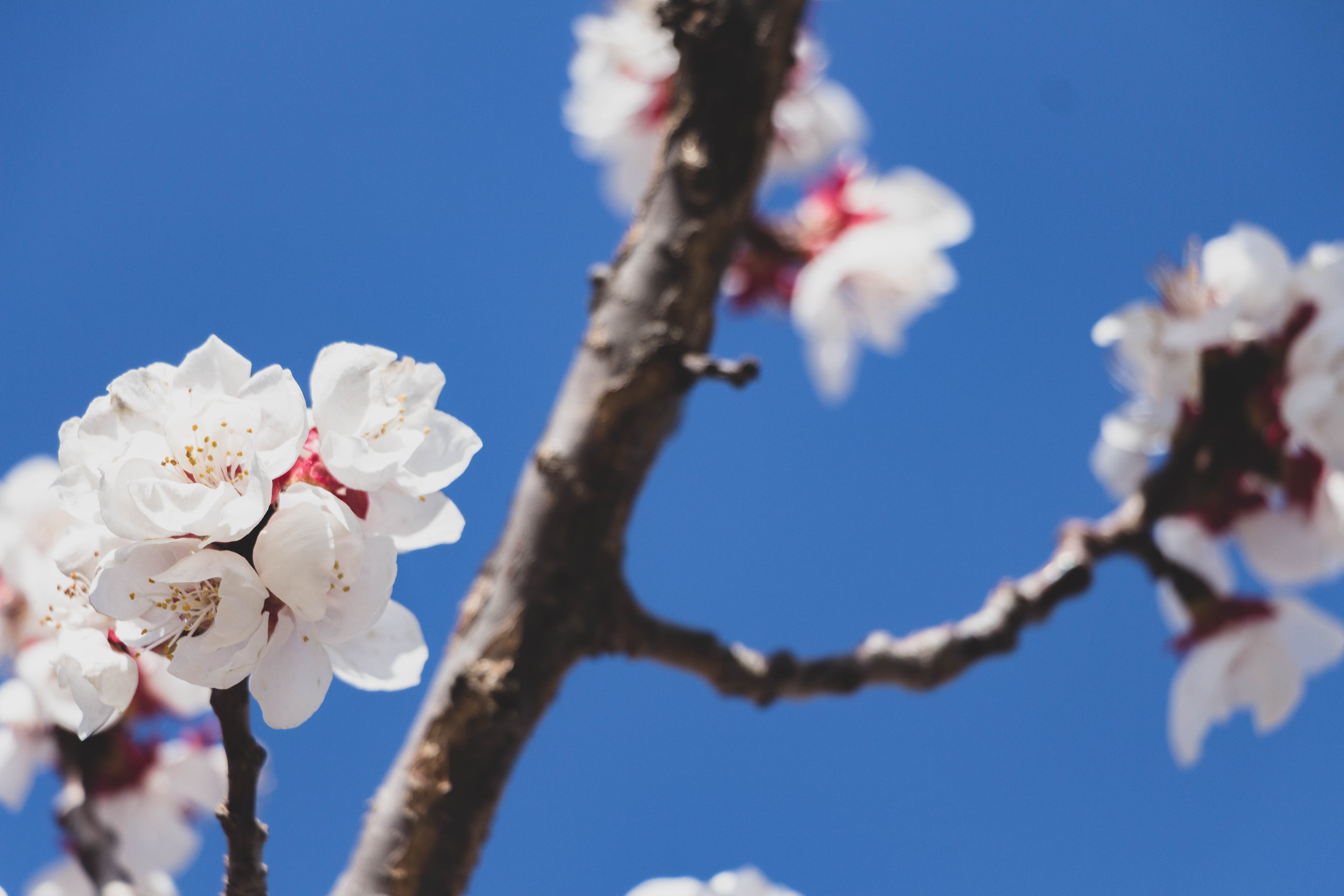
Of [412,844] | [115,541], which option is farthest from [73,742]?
[115,541]

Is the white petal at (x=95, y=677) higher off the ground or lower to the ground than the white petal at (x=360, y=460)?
lower

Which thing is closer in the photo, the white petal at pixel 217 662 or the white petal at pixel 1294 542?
the white petal at pixel 217 662

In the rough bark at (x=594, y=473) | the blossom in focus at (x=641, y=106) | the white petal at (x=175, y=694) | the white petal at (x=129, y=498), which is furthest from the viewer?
the blossom in focus at (x=641, y=106)

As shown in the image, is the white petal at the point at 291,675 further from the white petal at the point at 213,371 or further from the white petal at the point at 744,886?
the white petal at the point at 744,886

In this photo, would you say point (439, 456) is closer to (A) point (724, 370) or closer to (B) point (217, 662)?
(B) point (217, 662)

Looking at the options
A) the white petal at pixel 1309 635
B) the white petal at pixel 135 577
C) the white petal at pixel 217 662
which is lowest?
the white petal at pixel 217 662

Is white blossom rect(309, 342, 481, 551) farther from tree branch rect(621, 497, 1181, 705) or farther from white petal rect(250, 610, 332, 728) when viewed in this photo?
tree branch rect(621, 497, 1181, 705)

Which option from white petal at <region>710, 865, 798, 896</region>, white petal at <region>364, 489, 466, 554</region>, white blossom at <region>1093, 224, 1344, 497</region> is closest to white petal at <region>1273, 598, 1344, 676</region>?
white blossom at <region>1093, 224, 1344, 497</region>

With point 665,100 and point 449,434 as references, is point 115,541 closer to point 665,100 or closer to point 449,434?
point 449,434

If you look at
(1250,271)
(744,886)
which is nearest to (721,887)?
(744,886)

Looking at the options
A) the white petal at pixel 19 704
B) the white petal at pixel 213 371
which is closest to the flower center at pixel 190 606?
the white petal at pixel 213 371
